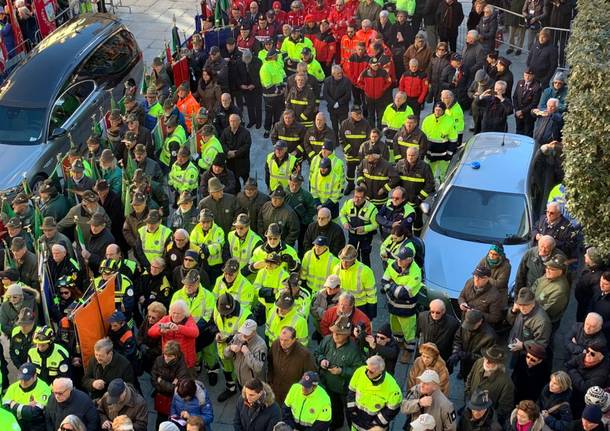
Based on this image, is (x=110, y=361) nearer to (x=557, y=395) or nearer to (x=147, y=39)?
(x=557, y=395)

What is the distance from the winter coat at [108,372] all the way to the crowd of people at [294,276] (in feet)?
0.06

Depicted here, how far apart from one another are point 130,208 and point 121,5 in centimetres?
1294

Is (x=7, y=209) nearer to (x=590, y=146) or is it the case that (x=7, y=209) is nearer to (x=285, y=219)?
(x=285, y=219)

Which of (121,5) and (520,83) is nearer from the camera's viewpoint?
(520,83)

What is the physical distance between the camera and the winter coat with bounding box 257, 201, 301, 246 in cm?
1209

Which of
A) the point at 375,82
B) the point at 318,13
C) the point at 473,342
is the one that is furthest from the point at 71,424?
the point at 318,13

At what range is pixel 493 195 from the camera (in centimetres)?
1259

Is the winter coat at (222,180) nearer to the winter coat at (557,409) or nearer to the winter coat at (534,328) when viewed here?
the winter coat at (534,328)

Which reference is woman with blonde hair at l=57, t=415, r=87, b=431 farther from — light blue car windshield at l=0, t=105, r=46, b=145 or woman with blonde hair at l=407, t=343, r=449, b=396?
light blue car windshield at l=0, t=105, r=46, b=145

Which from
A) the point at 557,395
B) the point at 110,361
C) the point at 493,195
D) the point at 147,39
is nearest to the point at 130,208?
the point at 110,361

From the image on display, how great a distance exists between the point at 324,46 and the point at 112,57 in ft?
13.3

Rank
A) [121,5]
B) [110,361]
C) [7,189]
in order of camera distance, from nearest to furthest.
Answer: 1. [110,361]
2. [7,189]
3. [121,5]

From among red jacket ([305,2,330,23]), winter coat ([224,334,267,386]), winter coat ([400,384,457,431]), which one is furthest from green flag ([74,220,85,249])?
red jacket ([305,2,330,23])

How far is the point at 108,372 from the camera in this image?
9.58 metres
